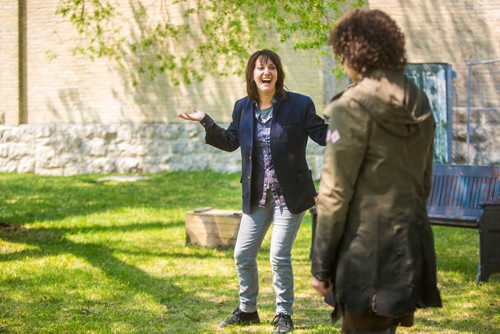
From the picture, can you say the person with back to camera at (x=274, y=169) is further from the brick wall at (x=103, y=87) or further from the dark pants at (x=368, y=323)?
the brick wall at (x=103, y=87)

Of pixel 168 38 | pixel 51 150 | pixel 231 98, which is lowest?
pixel 51 150

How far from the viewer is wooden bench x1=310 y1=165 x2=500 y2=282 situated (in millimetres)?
8141

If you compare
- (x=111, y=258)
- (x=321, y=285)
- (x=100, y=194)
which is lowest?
(x=100, y=194)

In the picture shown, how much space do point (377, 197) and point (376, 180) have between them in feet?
0.26

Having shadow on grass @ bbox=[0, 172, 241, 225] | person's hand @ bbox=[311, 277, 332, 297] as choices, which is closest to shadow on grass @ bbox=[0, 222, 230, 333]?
shadow on grass @ bbox=[0, 172, 241, 225]

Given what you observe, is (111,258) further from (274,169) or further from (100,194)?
(100,194)

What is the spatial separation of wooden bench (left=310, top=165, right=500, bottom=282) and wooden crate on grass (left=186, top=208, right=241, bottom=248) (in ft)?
3.98

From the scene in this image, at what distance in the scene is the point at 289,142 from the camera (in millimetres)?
6121

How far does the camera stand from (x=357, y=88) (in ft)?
12.5

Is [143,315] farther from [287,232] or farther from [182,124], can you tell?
[182,124]

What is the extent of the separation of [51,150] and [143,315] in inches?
497

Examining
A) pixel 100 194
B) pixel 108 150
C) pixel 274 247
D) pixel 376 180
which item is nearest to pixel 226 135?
pixel 274 247

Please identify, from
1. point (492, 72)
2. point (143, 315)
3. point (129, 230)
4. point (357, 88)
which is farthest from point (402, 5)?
point (357, 88)

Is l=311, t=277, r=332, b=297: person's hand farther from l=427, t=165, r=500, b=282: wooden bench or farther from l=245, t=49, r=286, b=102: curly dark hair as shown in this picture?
l=427, t=165, r=500, b=282: wooden bench
